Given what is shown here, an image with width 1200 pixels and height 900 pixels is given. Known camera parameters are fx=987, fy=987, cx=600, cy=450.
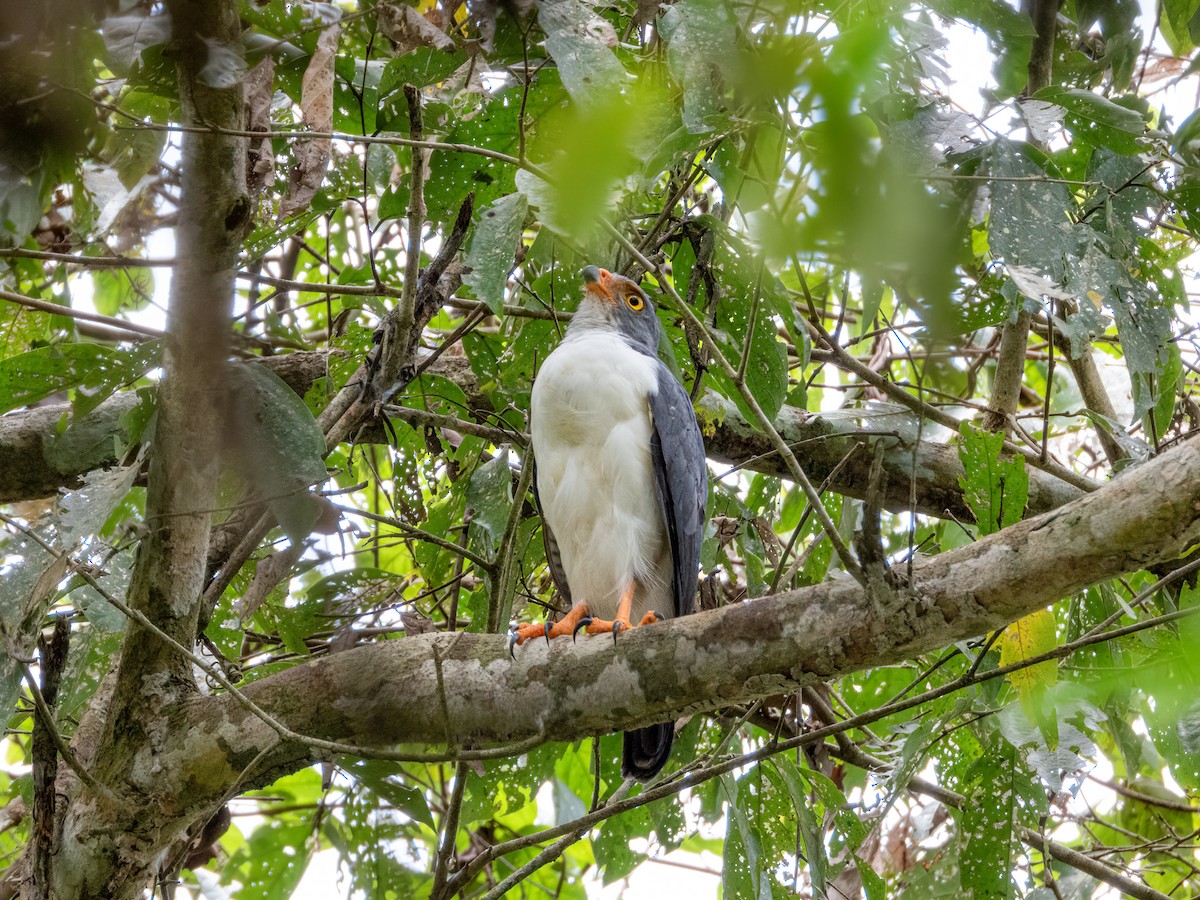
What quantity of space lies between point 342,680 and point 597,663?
0.78m

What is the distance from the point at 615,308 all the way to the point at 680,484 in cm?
107

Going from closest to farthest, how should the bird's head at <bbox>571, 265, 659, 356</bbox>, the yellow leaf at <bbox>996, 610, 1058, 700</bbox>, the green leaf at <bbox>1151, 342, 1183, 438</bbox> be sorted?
the yellow leaf at <bbox>996, 610, 1058, 700</bbox>
the green leaf at <bbox>1151, 342, 1183, 438</bbox>
the bird's head at <bbox>571, 265, 659, 356</bbox>

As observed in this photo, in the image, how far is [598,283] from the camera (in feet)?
15.0

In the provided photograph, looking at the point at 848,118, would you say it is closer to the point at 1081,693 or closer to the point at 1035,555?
the point at 1081,693

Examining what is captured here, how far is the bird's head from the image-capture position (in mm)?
4613

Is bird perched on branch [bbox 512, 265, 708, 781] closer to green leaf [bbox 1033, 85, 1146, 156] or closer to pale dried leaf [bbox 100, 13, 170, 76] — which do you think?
green leaf [bbox 1033, 85, 1146, 156]

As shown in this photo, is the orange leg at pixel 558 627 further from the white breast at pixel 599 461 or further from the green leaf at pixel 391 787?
the green leaf at pixel 391 787

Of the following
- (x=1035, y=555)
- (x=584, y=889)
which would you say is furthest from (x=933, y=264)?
(x=584, y=889)

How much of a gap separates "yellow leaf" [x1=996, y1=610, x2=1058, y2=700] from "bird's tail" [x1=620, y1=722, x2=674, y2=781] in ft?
4.39

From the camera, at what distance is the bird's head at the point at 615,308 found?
182 inches

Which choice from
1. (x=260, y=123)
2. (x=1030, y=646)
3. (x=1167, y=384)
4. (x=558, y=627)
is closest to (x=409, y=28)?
(x=260, y=123)

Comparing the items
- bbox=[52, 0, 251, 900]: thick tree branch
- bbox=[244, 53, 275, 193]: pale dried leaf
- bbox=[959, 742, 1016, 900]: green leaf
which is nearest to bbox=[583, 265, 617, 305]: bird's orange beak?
bbox=[244, 53, 275, 193]: pale dried leaf

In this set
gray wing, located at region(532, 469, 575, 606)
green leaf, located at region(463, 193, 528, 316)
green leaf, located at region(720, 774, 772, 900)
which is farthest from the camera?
gray wing, located at region(532, 469, 575, 606)

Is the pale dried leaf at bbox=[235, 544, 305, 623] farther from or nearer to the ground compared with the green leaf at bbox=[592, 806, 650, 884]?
farther from the ground
